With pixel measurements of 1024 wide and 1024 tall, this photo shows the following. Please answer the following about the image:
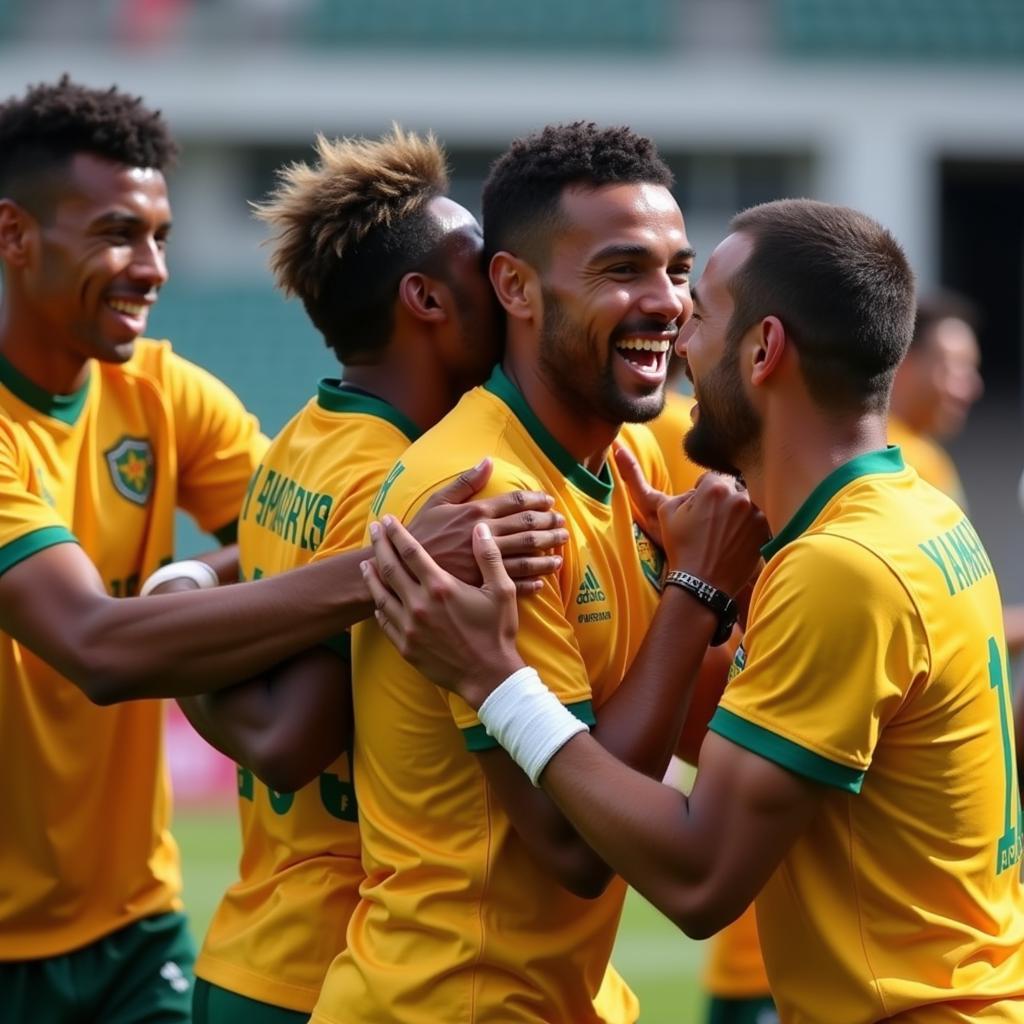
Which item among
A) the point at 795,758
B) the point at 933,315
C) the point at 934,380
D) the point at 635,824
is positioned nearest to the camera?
the point at 795,758

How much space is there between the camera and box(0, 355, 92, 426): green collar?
443 centimetres

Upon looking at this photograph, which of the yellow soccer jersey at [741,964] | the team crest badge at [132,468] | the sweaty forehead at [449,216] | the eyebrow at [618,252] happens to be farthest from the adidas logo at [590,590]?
the yellow soccer jersey at [741,964]

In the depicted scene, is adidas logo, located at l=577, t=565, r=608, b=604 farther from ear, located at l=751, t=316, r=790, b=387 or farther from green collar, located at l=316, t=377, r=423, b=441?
green collar, located at l=316, t=377, r=423, b=441

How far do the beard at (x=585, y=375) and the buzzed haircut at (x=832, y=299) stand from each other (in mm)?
343

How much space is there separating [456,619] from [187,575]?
1.16 metres

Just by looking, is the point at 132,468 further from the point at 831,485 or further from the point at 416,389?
the point at 831,485

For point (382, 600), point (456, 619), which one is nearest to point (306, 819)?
point (382, 600)

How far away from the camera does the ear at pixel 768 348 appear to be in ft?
9.98

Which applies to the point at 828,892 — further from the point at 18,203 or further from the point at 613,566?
the point at 18,203

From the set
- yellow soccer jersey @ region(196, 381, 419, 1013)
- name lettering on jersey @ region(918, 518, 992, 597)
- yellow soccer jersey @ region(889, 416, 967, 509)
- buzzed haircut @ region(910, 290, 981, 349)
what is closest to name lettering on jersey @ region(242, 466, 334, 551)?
yellow soccer jersey @ region(196, 381, 419, 1013)

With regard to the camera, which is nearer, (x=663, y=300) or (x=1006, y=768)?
(x=1006, y=768)

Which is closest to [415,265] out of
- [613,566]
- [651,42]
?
[613,566]

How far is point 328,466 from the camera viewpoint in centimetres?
366

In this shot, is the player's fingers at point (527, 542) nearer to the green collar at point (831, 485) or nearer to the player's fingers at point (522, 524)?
Answer: the player's fingers at point (522, 524)
